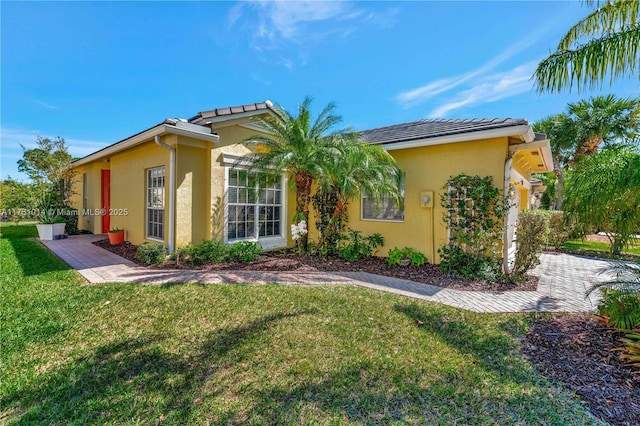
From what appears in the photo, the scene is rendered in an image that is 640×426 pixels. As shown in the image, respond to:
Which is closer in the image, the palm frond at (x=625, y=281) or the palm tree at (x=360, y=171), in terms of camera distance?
the palm frond at (x=625, y=281)

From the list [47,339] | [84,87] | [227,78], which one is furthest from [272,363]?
[84,87]

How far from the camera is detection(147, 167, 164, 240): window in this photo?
32.4 feet

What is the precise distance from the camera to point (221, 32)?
978 centimetres

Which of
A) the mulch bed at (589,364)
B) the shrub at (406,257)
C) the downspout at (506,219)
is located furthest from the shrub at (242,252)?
the downspout at (506,219)

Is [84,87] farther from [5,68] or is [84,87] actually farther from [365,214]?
[365,214]

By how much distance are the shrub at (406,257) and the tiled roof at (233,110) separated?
6856mm

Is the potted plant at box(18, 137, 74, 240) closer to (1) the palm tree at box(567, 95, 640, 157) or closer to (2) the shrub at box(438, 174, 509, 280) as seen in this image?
(2) the shrub at box(438, 174, 509, 280)

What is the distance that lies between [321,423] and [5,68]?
13608 mm

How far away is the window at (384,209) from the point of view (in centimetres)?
988

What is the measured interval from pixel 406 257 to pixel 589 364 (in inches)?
226

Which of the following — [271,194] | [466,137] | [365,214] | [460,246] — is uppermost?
[466,137]

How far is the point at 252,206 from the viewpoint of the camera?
1048 centimetres

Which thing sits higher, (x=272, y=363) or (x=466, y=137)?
(x=466, y=137)

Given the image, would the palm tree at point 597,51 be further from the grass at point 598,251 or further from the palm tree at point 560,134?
the palm tree at point 560,134
